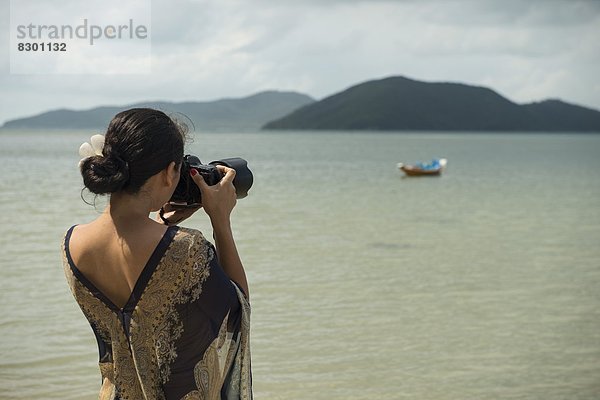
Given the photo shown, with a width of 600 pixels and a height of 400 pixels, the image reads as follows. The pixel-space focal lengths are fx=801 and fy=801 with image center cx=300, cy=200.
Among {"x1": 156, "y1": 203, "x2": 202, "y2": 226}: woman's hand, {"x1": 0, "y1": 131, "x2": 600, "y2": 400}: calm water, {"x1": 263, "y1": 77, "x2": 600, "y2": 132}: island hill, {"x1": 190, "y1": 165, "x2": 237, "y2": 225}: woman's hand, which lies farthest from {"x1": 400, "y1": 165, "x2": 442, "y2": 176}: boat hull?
{"x1": 263, "y1": 77, "x2": 600, "y2": 132}: island hill

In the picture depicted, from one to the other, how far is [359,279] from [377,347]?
253 cm

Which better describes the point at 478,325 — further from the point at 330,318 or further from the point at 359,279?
the point at 359,279

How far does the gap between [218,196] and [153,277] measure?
24cm

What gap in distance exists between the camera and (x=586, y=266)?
9.58m

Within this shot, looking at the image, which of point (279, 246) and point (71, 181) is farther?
point (71, 181)

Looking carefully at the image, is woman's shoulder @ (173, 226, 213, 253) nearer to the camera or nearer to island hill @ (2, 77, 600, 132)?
the camera

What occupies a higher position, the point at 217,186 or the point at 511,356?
the point at 217,186

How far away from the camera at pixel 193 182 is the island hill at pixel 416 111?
143560mm

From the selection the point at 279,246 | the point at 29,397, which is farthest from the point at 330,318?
the point at 279,246

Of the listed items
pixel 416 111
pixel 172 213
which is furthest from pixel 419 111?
pixel 172 213

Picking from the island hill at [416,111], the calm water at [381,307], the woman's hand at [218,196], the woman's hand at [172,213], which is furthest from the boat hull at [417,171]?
the island hill at [416,111]

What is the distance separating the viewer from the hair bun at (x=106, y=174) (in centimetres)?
170

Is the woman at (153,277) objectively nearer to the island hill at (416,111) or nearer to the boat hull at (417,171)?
the boat hull at (417,171)

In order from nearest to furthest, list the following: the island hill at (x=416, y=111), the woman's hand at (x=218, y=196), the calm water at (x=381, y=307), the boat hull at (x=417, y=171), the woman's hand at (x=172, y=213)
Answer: the woman's hand at (x=218, y=196), the woman's hand at (x=172, y=213), the calm water at (x=381, y=307), the boat hull at (x=417, y=171), the island hill at (x=416, y=111)
